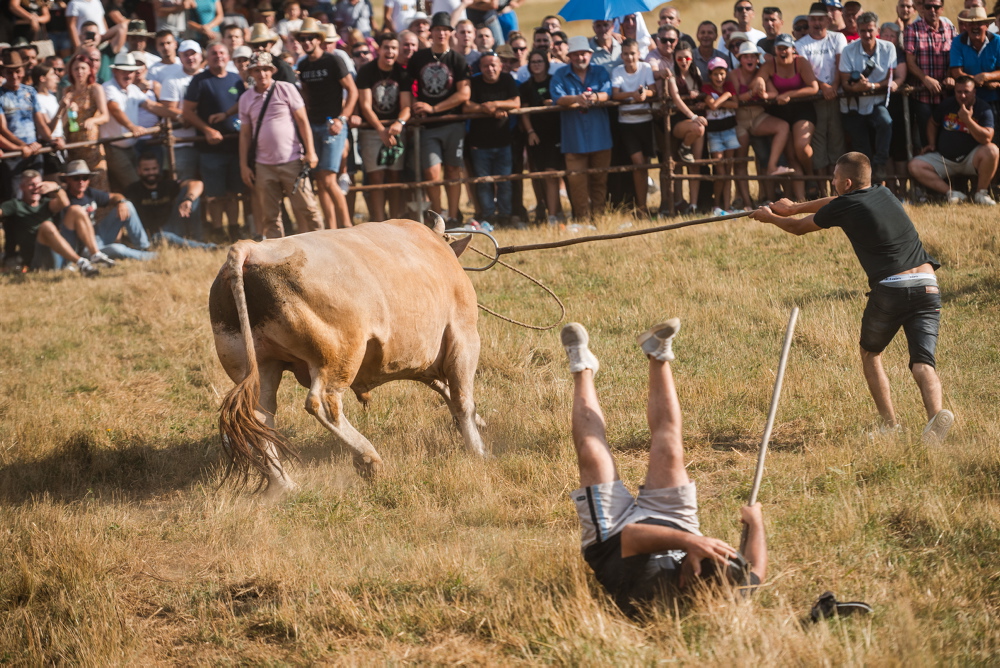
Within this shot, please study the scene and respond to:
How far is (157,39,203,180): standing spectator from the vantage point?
494 inches

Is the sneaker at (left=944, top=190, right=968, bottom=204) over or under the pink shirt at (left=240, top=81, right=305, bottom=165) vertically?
under

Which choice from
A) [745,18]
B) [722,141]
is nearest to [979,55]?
[745,18]

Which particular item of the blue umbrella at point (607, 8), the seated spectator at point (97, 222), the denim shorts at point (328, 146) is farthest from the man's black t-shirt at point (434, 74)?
the seated spectator at point (97, 222)

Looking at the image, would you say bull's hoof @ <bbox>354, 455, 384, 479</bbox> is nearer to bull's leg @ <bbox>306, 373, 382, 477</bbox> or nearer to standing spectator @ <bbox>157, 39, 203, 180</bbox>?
bull's leg @ <bbox>306, 373, 382, 477</bbox>

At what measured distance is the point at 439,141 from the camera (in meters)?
12.3

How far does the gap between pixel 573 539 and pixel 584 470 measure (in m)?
0.74

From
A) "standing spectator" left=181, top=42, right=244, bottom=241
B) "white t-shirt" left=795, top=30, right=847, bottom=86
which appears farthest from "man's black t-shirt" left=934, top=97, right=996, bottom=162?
"standing spectator" left=181, top=42, right=244, bottom=241

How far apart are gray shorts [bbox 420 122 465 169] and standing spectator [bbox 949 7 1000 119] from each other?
5.42 metres

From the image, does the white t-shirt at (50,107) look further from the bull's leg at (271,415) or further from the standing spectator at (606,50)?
the bull's leg at (271,415)

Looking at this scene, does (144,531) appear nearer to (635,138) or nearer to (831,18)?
(635,138)

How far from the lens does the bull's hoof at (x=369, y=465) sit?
6105mm

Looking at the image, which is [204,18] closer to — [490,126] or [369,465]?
[490,126]

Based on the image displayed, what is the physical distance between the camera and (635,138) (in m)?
12.5

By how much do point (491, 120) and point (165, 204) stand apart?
4.12 metres
